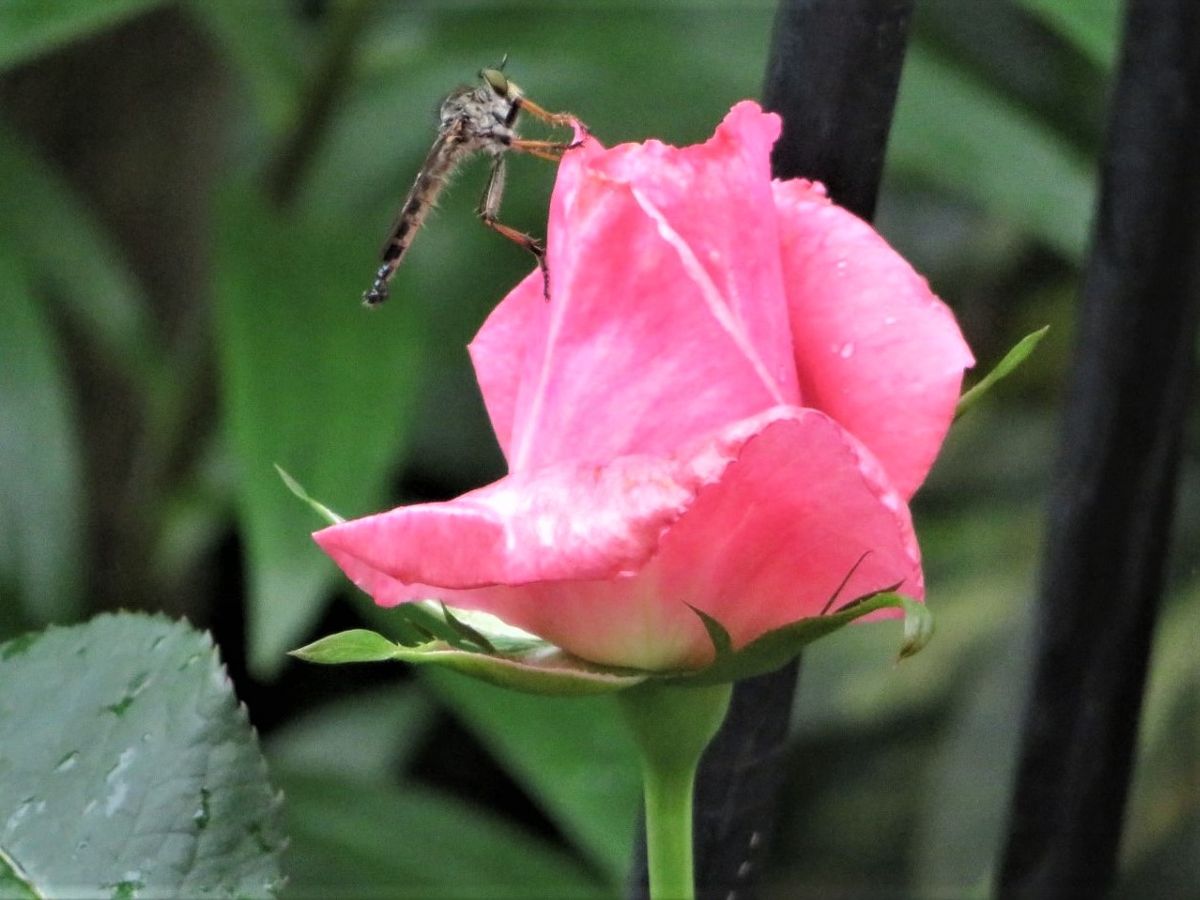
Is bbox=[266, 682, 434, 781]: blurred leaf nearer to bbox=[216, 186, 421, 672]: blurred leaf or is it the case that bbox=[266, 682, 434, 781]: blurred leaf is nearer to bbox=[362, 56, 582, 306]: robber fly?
bbox=[216, 186, 421, 672]: blurred leaf

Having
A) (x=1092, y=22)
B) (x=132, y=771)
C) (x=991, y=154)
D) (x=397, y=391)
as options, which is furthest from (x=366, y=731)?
(x=132, y=771)

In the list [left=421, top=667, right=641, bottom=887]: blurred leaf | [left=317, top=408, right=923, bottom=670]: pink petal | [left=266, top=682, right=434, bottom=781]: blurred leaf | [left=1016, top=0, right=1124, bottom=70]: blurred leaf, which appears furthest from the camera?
[left=266, top=682, right=434, bottom=781]: blurred leaf

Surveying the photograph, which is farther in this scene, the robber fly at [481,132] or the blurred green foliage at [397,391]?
the blurred green foliage at [397,391]

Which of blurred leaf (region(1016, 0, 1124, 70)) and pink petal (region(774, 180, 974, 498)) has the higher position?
blurred leaf (region(1016, 0, 1124, 70))

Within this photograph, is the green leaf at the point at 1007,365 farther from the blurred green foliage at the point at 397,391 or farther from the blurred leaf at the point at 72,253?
the blurred leaf at the point at 72,253

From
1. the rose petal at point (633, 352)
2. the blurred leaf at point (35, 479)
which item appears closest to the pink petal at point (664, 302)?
the rose petal at point (633, 352)

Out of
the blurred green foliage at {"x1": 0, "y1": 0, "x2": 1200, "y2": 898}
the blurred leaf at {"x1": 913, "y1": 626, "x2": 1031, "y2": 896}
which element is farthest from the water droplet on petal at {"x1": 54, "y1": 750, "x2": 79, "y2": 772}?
the blurred leaf at {"x1": 913, "y1": 626, "x2": 1031, "y2": 896}
